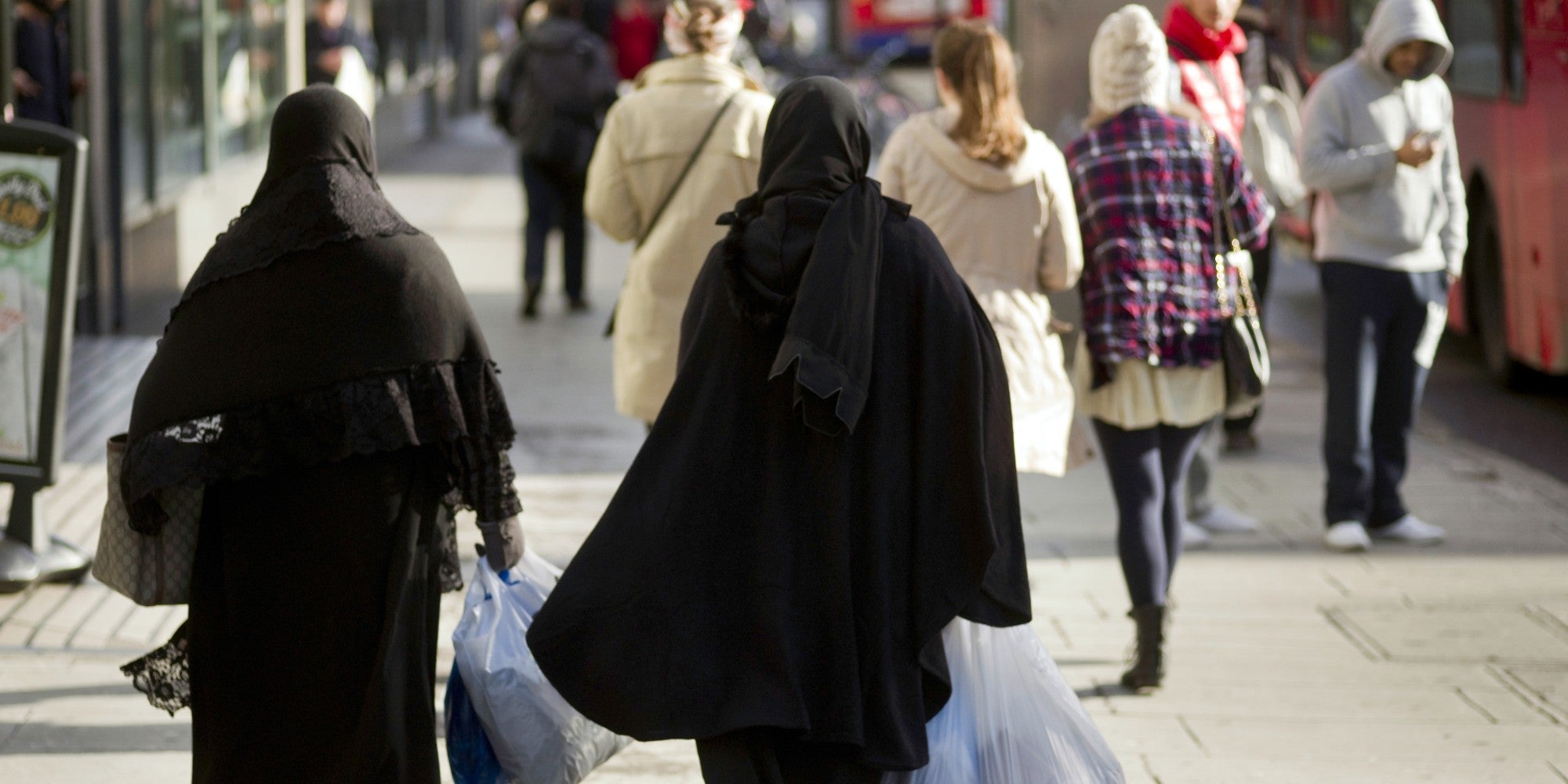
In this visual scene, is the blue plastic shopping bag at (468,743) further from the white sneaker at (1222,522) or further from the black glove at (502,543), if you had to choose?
the white sneaker at (1222,522)

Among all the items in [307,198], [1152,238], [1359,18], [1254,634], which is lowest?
[1254,634]

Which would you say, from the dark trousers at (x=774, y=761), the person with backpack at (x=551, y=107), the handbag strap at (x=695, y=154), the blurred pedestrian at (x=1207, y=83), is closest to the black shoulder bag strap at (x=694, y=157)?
the handbag strap at (x=695, y=154)

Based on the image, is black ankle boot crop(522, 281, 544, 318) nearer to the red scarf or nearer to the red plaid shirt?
the red scarf

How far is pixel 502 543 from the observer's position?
13.2 ft

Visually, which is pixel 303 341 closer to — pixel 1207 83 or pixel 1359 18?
pixel 1207 83

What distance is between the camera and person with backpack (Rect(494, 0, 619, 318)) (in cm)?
1123

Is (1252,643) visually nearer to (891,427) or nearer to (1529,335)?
(891,427)

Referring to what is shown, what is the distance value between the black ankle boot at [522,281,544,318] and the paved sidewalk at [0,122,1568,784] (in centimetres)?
217

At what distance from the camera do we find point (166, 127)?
12.5 meters

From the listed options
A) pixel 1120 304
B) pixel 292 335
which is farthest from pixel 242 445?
pixel 1120 304

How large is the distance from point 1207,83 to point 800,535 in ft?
12.6

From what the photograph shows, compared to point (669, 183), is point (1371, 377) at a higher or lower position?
lower

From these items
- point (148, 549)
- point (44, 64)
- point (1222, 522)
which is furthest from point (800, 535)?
point (44, 64)

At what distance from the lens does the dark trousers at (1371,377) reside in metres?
7.02
